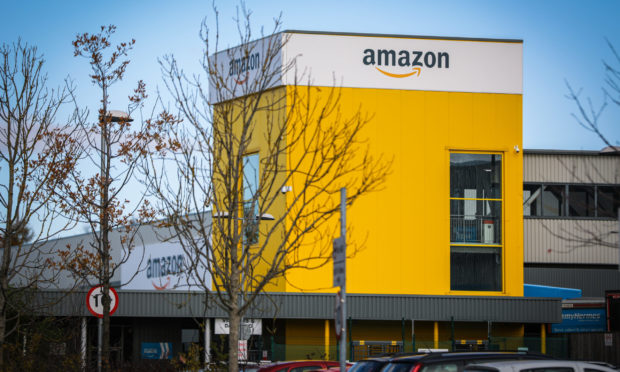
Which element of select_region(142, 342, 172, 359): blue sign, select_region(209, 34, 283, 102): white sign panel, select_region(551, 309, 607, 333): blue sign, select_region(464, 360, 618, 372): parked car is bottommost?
select_region(142, 342, 172, 359): blue sign

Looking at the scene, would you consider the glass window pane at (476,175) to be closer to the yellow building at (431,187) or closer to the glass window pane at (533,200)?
the yellow building at (431,187)

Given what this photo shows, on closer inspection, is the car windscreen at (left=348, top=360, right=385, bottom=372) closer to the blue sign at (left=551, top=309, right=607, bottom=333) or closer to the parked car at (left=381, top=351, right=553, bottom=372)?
the parked car at (left=381, top=351, right=553, bottom=372)

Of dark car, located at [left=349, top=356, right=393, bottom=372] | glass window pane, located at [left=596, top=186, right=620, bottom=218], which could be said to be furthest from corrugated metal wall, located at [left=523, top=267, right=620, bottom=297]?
dark car, located at [left=349, top=356, right=393, bottom=372]

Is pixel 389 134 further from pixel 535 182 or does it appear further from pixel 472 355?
pixel 472 355

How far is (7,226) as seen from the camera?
55.6 ft

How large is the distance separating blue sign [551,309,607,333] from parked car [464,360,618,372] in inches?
1212

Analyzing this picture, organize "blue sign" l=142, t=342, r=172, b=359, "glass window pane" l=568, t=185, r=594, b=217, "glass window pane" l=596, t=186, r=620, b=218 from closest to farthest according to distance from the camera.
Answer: "glass window pane" l=596, t=186, r=620, b=218, "blue sign" l=142, t=342, r=172, b=359, "glass window pane" l=568, t=185, r=594, b=217

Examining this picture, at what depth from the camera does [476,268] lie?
117 feet

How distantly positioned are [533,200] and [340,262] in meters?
40.5

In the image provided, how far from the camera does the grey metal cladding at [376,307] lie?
32375 mm

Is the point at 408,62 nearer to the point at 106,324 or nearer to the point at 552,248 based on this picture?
the point at 106,324

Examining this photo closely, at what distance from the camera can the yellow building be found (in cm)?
3412

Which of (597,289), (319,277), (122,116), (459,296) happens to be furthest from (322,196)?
(597,289)

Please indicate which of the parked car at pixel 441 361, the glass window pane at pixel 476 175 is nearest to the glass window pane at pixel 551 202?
the glass window pane at pixel 476 175
